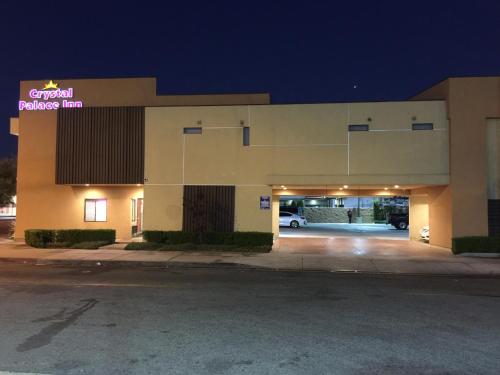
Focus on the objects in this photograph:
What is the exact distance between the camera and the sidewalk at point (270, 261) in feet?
47.1

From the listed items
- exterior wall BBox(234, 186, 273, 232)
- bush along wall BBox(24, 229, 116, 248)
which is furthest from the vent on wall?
bush along wall BBox(24, 229, 116, 248)

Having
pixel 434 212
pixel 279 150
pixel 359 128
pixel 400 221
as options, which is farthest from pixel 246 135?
pixel 400 221

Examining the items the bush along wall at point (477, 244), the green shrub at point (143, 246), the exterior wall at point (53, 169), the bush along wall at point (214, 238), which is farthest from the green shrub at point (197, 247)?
the bush along wall at point (477, 244)

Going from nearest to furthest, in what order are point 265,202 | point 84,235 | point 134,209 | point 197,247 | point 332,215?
point 197,247, point 265,202, point 84,235, point 134,209, point 332,215

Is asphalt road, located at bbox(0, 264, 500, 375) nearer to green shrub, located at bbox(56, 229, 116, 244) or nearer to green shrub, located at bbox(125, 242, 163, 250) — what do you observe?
green shrub, located at bbox(125, 242, 163, 250)

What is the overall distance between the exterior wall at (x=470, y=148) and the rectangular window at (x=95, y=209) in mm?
16355

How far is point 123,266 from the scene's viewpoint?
49.3 ft

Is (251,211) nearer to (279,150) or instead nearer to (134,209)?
(279,150)

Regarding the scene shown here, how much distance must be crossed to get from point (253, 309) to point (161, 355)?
2927 mm

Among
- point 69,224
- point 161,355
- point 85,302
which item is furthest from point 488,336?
point 69,224

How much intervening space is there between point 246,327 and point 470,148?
15184 mm

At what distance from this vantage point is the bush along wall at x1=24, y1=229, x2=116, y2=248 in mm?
19766

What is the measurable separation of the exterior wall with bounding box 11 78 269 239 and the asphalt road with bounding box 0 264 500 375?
1030cm

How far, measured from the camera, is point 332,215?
44.1 metres
